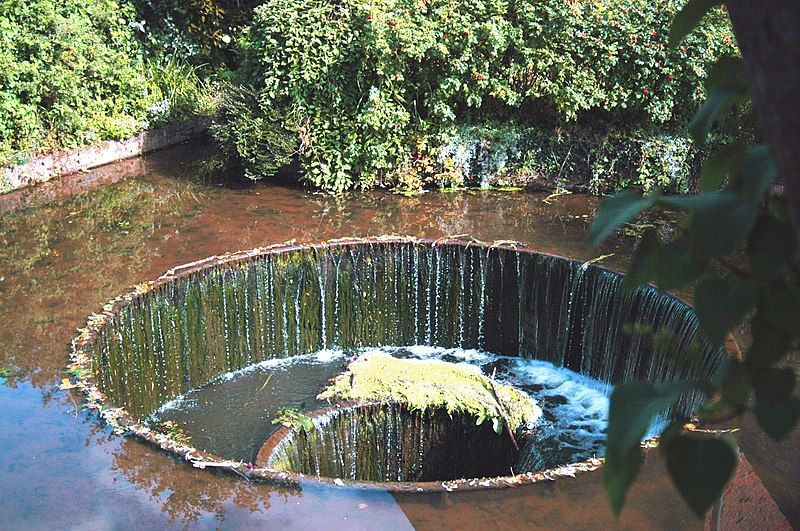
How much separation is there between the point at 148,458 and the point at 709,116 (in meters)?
4.03

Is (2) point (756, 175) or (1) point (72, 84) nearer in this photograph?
(2) point (756, 175)

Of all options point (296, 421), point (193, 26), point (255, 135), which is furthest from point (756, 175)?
point (193, 26)

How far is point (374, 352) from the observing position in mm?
7348

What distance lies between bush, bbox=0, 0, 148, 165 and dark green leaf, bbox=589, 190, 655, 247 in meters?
9.04

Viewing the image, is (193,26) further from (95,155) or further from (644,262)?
(644,262)

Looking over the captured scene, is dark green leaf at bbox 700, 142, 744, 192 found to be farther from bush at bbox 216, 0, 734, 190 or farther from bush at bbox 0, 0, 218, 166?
bush at bbox 0, 0, 218, 166

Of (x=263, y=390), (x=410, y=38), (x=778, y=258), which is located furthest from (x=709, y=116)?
(x=410, y=38)

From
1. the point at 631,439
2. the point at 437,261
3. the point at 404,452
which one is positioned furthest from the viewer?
the point at 437,261

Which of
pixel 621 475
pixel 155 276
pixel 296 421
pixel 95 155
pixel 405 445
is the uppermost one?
pixel 621 475

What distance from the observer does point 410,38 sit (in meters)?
8.45

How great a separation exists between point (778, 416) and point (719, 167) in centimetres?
26

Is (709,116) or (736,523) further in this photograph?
(736,523)

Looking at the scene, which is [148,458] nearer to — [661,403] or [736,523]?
[736,523]

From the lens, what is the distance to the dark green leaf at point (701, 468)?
612 millimetres
